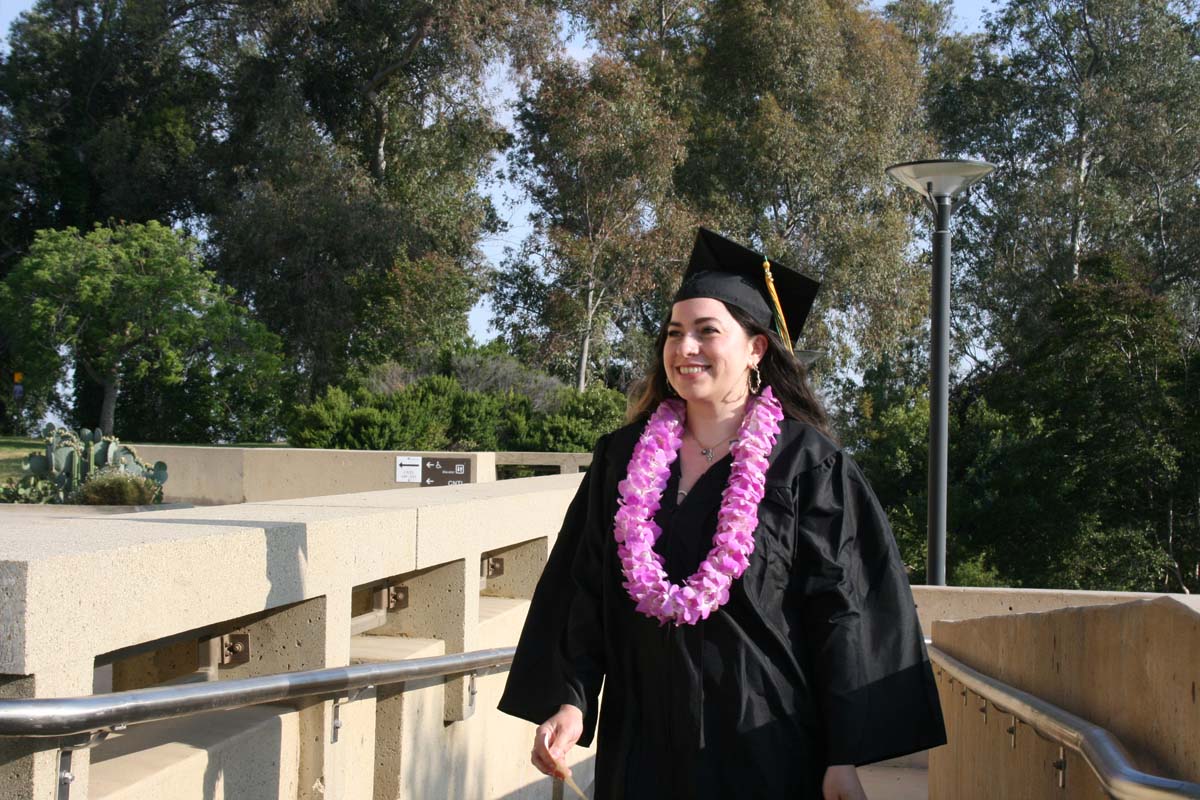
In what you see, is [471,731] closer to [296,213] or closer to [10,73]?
[296,213]

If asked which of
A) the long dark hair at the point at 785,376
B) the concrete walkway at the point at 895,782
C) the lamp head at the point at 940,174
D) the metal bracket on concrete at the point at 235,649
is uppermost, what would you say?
the lamp head at the point at 940,174

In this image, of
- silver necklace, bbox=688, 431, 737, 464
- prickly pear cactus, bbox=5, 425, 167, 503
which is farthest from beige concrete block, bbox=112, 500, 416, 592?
prickly pear cactus, bbox=5, 425, 167, 503

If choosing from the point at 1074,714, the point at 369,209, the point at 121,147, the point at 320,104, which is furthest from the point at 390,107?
the point at 1074,714

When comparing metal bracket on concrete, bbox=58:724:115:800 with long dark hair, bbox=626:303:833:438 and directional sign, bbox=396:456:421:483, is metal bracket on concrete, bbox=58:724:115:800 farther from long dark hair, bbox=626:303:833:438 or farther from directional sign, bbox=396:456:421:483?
directional sign, bbox=396:456:421:483

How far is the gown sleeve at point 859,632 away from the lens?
2.75 m

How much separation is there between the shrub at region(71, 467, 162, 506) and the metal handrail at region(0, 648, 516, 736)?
9.59m

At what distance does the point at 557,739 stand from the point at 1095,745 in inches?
46.0

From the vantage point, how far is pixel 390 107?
3297 cm

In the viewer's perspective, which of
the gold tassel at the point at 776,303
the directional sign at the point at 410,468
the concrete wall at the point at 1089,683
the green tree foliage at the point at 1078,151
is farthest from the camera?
the green tree foliage at the point at 1078,151

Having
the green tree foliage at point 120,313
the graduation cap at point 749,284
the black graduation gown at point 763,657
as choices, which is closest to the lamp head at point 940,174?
the graduation cap at point 749,284

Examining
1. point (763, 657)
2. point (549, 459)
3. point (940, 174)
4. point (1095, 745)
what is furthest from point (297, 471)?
point (1095, 745)

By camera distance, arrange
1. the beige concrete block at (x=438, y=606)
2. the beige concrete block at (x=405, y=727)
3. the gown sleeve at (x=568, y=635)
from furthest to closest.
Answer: the beige concrete block at (x=438, y=606), the beige concrete block at (x=405, y=727), the gown sleeve at (x=568, y=635)

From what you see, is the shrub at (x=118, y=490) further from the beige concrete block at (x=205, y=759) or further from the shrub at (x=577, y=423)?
the shrub at (x=577, y=423)

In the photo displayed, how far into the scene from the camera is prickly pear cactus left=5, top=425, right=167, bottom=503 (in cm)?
1312
